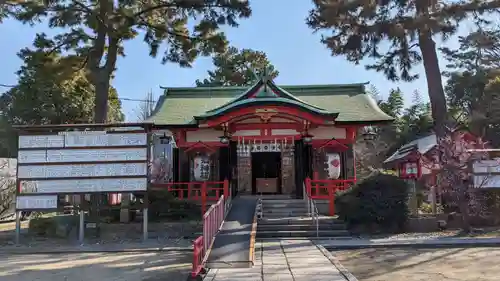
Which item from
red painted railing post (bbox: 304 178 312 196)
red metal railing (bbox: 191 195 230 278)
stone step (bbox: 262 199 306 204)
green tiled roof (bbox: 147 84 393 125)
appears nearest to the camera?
red metal railing (bbox: 191 195 230 278)

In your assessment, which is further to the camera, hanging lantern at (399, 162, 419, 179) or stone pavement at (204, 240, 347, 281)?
hanging lantern at (399, 162, 419, 179)

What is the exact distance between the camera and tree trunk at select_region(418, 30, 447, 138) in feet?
49.0

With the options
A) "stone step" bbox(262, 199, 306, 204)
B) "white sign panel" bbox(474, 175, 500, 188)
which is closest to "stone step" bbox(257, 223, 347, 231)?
"stone step" bbox(262, 199, 306, 204)

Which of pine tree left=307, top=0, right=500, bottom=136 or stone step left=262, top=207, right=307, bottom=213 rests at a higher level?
pine tree left=307, top=0, right=500, bottom=136

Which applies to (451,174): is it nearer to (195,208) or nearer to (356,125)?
(356,125)

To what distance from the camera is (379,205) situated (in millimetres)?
12805

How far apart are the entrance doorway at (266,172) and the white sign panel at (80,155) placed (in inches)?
295

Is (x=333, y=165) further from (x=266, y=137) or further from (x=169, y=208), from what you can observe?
(x=169, y=208)

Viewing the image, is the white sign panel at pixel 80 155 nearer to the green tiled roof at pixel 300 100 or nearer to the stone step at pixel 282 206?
the green tiled roof at pixel 300 100

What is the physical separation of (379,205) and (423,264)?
430 cm

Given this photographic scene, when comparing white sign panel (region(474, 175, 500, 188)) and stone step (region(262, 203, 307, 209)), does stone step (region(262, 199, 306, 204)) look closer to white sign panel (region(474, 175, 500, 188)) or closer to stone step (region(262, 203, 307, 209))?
stone step (region(262, 203, 307, 209))

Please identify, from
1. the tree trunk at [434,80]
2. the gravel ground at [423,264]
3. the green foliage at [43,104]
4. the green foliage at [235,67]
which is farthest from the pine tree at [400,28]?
the green foliage at [235,67]

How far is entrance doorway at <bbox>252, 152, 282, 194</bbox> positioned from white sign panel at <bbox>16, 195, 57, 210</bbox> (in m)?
8.89

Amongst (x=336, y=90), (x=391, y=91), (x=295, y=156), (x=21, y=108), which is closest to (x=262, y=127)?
(x=295, y=156)
